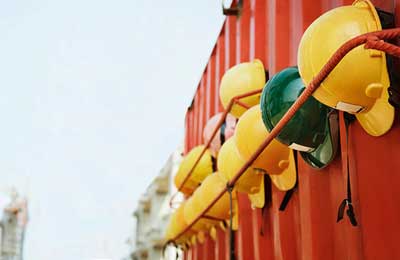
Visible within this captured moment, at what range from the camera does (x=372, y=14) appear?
139 cm

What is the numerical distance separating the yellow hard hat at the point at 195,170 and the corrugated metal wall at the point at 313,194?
43 centimetres

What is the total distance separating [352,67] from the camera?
132 centimetres

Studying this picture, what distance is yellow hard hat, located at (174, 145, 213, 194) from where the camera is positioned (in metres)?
3.73

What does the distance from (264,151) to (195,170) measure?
1777 mm

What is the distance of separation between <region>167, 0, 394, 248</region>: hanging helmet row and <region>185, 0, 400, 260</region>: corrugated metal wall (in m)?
0.06

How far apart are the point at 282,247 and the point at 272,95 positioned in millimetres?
707

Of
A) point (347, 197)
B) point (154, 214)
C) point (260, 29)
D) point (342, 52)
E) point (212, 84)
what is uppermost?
point (154, 214)

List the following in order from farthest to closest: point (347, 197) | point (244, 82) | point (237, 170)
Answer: point (244, 82) < point (237, 170) < point (347, 197)

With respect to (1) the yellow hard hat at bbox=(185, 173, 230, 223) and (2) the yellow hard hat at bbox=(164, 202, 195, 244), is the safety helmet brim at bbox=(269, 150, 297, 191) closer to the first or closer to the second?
(1) the yellow hard hat at bbox=(185, 173, 230, 223)

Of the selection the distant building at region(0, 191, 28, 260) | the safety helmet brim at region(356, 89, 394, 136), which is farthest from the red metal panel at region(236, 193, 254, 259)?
the distant building at region(0, 191, 28, 260)

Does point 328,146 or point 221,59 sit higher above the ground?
point 221,59

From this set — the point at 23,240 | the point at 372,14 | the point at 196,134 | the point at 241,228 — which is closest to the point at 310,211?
the point at 372,14

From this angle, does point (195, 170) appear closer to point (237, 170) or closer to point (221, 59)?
point (221, 59)

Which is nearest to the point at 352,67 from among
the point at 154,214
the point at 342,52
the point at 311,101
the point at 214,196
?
the point at 342,52
